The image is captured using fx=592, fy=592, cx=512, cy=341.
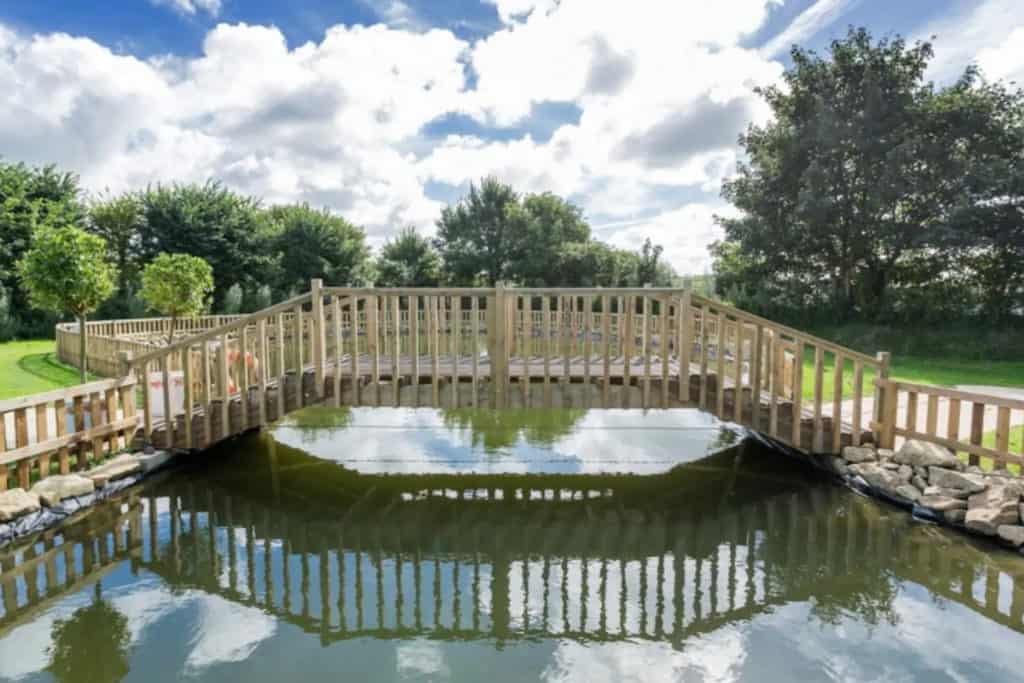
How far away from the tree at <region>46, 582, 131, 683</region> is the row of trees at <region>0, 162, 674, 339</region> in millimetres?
16517

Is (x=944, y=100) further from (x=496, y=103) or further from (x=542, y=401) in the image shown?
(x=542, y=401)

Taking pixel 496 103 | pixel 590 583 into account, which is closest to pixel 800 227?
pixel 496 103

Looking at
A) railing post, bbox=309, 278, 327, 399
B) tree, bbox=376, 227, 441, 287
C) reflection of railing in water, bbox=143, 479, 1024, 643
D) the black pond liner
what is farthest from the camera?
tree, bbox=376, 227, 441, 287

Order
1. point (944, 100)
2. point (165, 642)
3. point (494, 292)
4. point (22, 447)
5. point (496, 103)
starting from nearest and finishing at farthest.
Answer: point (165, 642) → point (22, 447) → point (494, 292) → point (496, 103) → point (944, 100)

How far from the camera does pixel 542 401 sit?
6.40m

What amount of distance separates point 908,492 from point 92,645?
20.0 feet

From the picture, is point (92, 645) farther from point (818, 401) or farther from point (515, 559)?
point (818, 401)

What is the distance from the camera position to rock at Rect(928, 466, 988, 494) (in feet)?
16.0

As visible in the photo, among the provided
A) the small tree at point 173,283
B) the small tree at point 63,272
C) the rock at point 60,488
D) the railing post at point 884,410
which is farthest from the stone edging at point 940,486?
the small tree at point 173,283

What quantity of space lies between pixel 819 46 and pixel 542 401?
17.1 m

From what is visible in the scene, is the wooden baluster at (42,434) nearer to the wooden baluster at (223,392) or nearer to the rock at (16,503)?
the rock at (16,503)

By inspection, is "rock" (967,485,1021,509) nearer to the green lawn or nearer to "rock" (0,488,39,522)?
"rock" (0,488,39,522)

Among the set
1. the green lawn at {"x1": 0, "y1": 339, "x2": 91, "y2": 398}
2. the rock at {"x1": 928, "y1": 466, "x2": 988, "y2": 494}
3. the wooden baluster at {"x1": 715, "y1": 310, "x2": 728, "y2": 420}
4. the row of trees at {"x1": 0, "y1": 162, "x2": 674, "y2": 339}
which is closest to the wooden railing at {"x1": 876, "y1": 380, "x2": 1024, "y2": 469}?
the rock at {"x1": 928, "y1": 466, "x2": 988, "y2": 494}

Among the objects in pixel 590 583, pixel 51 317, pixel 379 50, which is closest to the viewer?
pixel 590 583
